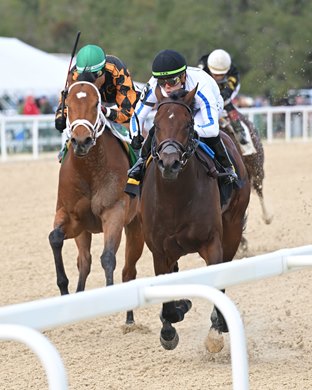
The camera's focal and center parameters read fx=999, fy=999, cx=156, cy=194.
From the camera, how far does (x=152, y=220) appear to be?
5828mm

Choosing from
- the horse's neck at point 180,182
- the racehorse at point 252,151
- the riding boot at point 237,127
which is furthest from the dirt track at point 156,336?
the riding boot at point 237,127

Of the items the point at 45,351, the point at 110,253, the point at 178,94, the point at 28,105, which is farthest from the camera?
the point at 28,105

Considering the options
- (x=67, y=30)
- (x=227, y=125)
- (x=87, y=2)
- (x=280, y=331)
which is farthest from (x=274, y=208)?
(x=67, y=30)

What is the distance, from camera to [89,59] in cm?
676

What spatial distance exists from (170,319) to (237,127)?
4235mm

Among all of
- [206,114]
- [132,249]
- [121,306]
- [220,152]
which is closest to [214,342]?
[220,152]

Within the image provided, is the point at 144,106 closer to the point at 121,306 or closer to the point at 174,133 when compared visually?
the point at 174,133

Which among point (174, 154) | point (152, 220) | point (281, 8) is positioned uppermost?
point (281, 8)

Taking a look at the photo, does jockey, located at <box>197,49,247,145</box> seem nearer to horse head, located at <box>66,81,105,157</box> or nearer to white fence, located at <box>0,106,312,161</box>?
horse head, located at <box>66,81,105,157</box>

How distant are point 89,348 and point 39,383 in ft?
2.91

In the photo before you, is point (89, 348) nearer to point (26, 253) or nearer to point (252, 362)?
point (252, 362)

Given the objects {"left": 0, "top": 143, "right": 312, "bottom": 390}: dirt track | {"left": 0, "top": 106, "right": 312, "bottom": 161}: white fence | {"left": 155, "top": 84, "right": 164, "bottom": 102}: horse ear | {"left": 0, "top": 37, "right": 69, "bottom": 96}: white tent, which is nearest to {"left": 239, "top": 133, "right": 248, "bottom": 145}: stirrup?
{"left": 0, "top": 143, "right": 312, "bottom": 390}: dirt track

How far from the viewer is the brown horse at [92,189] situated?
21.3 ft

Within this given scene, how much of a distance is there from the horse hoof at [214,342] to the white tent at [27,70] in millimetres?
16985
